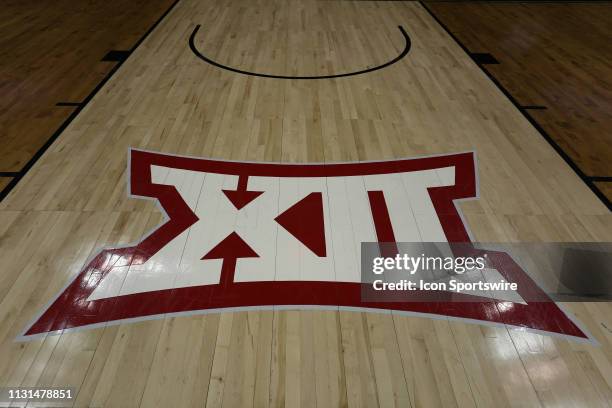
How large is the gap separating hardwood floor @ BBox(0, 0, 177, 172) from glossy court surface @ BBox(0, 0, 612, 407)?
248 millimetres

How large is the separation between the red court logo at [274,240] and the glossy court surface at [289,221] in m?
0.03

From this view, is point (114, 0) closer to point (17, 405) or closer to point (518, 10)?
point (518, 10)

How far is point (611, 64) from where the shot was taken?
479 cm

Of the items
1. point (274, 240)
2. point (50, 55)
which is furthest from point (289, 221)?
point (50, 55)

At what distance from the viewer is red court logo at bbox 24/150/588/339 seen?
2.07 meters

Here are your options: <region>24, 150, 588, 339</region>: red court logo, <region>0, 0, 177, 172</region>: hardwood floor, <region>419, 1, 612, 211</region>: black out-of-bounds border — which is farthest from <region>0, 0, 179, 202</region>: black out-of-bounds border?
<region>419, 1, 612, 211</region>: black out-of-bounds border

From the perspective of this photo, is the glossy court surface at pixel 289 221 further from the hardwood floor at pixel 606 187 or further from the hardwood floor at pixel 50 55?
the hardwood floor at pixel 50 55

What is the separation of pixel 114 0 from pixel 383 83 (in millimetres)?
4520

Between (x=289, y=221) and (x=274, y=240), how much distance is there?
17 cm

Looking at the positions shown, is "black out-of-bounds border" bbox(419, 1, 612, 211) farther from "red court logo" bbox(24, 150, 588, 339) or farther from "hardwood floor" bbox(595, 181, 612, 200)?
"red court logo" bbox(24, 150, 588, 339)

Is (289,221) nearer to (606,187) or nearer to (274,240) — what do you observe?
(274,240)

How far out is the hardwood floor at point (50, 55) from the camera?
341cm

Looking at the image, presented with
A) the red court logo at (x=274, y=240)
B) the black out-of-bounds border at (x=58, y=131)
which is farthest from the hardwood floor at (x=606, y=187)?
the black out-of-bounds border at (x=58, y=131)

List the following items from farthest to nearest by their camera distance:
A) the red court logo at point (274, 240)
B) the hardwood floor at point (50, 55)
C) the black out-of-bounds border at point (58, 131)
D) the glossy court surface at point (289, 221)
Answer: the hardwood floor at point (50, 55) → the black out-of-bounds border at point (58, 131) → the red court logo at point (274, 240) → the glossy court surface at point (289, 221)
